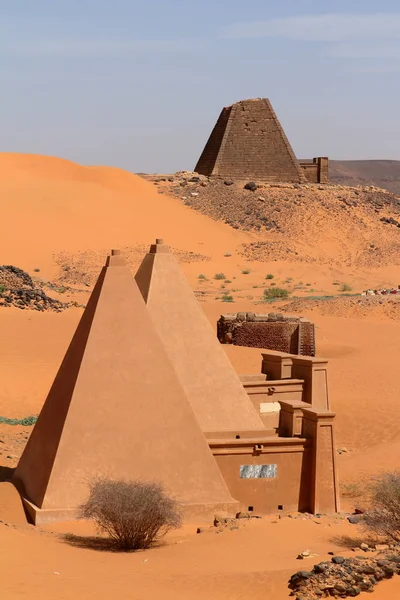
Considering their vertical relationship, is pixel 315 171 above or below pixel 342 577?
above

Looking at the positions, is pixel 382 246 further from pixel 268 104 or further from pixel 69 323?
pixel 69 323

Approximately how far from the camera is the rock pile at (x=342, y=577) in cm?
719

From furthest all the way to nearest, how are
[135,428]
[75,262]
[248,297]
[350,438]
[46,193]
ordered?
1. [46,193]
2. [75,262]
3. [248,297]
4. [350,438]
5. [135,428]

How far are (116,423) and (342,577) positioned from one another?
3367 mm

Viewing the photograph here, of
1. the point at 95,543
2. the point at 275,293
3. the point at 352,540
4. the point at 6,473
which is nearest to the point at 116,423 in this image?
the point at 95,543

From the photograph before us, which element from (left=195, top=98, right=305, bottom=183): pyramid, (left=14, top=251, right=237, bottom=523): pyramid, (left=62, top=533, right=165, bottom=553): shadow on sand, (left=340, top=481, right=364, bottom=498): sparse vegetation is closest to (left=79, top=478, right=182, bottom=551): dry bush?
(left=62, top=533, right=165, bottom=553): shadow on sand

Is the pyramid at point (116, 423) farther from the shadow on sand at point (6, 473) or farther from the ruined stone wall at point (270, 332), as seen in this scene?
the ruined stone wall at point (270, 332)

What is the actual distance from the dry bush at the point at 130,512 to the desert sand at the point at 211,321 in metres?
0.22

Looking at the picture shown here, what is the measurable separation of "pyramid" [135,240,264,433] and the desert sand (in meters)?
1.71

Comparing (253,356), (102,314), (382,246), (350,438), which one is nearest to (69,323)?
(253,356)

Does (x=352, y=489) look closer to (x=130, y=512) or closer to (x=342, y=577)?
(x=130, y=512)

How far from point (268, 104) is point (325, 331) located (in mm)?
31207

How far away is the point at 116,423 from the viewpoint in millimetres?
10094

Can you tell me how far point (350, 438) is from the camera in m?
16.7
